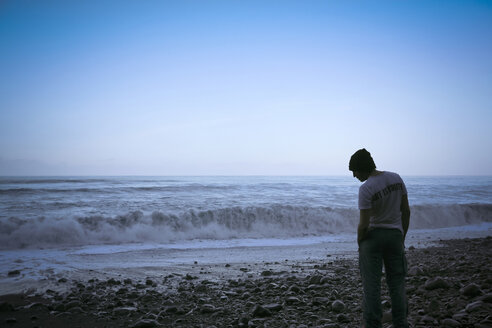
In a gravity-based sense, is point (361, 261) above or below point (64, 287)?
above

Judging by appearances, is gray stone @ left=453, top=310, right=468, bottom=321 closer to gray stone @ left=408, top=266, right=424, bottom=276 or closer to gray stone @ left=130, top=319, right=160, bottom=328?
gray stone @ left=408, top=266, right=424, bottom=276

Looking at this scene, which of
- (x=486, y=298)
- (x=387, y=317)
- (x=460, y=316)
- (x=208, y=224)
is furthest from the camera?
(x=208, y=224)

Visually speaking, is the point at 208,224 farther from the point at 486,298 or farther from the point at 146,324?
the point at 486,298

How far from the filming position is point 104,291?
637 centimetres

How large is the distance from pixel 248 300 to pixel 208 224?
10.9 meters

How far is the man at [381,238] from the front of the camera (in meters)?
3.20

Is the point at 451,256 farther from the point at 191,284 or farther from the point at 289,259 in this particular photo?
the point at 191,284

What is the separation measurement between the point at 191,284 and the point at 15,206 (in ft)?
55.4

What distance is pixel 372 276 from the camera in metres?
3.26

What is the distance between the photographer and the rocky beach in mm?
4570

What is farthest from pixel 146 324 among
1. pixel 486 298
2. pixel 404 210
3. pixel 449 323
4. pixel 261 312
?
pixel 486 298

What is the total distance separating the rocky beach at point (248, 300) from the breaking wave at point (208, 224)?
560cm

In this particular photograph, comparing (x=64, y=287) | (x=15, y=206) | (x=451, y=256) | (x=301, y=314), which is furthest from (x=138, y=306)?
(x=15, y=206)

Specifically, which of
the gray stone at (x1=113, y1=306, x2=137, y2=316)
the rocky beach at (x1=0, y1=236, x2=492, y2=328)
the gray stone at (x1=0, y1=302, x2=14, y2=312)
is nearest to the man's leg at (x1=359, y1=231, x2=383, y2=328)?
the rocky beach at (x1=0, y1=236, x2=492, y2=328)
